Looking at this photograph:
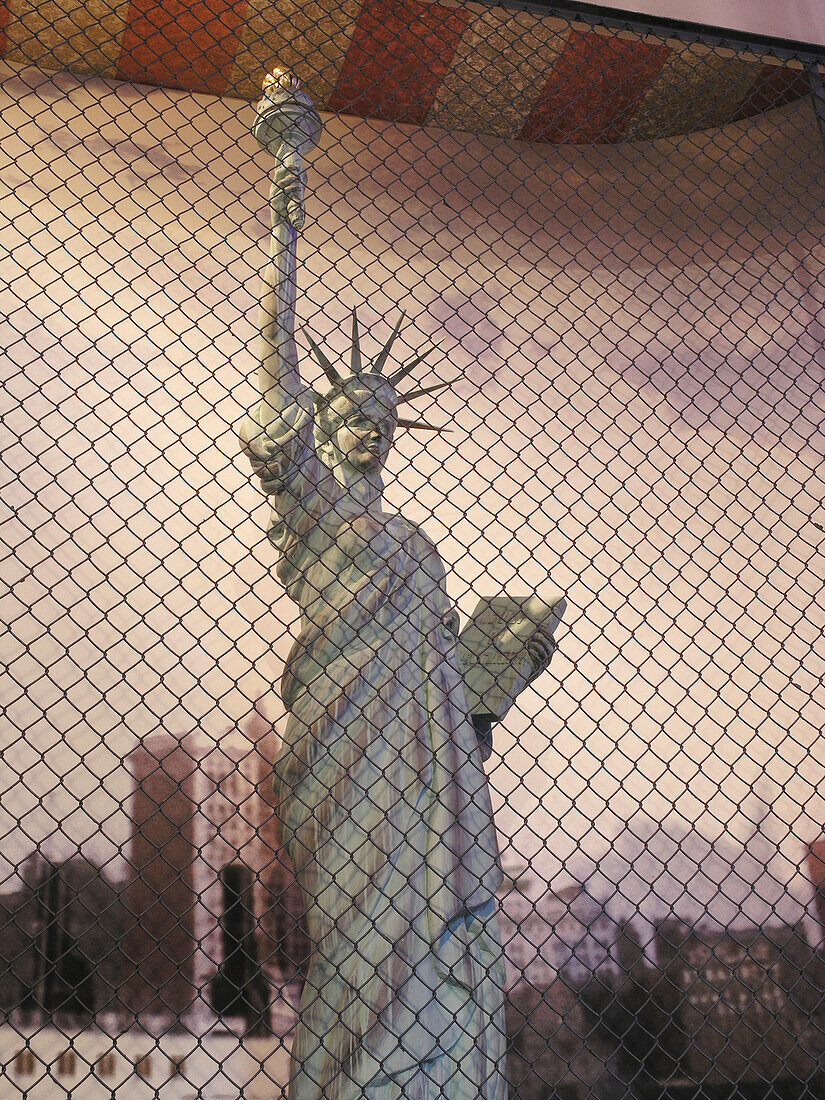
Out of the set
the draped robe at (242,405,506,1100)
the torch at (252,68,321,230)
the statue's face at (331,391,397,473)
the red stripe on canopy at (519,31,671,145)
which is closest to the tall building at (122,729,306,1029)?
the draped robe at (242,405,506,1100)

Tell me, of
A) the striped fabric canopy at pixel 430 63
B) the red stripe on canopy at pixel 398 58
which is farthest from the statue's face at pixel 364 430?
the striped fabric canopy at pixel 430 63

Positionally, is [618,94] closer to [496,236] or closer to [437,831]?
[496,236]

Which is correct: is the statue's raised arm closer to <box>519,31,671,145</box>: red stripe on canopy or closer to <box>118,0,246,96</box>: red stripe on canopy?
<box>118,0,246,96</box>: red stripe on canopy

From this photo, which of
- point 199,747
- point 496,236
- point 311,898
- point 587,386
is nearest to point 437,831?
point 311,898

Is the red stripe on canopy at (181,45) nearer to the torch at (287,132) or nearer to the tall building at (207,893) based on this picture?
the torch at (287,132)

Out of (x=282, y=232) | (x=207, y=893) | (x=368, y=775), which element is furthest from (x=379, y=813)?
(x=282, y=232)

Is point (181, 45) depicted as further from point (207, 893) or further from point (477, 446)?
point (207, 893)
